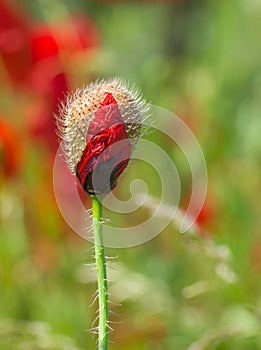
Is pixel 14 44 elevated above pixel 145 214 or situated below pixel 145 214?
above

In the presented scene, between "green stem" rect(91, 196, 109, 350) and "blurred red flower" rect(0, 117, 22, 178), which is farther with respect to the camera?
"blurred red flower" rect(0, 117, 22, 178)

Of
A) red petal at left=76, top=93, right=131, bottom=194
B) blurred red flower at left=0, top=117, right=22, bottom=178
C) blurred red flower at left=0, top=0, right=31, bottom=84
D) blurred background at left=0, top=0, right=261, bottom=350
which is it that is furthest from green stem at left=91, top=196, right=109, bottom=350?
blurred red flower at left=0, top=0, right=31, bottom=84

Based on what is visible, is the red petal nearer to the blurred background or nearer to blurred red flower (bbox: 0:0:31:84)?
the blurred background

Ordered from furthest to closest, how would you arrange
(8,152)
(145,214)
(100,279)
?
1. (145,214)
2. (8,152)
3. (100,279)

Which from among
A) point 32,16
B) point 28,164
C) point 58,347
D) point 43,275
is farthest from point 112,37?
point 58,347

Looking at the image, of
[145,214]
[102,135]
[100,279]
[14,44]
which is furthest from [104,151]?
[14,44]

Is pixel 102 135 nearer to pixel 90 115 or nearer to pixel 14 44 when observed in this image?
pixel 90 115
